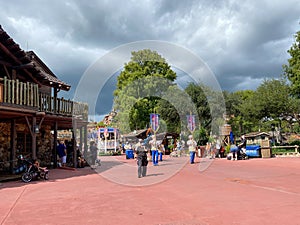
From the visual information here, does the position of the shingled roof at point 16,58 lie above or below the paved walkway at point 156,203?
above

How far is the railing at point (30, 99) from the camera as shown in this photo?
1061 centimetres

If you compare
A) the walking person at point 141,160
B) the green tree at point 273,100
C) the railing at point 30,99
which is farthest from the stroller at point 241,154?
the railing at point 30,99

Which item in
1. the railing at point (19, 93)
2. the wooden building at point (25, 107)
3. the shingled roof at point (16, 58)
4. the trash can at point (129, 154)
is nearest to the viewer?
the railing at point (19, 93)

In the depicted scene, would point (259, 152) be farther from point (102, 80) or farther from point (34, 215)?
point (34, 215)

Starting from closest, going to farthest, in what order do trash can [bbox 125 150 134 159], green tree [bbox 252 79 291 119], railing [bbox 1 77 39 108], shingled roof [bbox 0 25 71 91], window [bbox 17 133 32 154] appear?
railing [bbox 1 77 39 108] < shingled roof [bbox 0 25 71 91] < window [bbox 17 133 32 154] < trash can [bbox 125 150 134 159] < green tree [bbox 252 79 291 119]

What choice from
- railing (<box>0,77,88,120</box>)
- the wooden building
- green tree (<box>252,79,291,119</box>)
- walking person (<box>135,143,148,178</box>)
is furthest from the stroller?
railing (<box>0,77,88,120</box>)

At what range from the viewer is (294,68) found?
84.1 feet

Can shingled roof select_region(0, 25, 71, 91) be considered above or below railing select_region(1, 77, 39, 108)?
above

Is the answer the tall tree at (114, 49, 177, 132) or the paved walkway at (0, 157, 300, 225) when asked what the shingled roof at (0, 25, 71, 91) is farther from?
the tall tree at (114, 49, 177, 132)

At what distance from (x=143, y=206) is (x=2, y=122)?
434 inches

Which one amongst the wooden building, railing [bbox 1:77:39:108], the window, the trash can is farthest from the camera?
the trash can

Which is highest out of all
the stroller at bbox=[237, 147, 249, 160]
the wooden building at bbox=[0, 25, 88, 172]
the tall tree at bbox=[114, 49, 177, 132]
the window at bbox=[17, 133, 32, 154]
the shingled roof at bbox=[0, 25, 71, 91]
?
the tall tree at bbox=[114, 49, 177, 132]

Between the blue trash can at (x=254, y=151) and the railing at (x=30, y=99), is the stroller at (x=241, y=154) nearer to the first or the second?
the blue trash can at (x=254, y=151)

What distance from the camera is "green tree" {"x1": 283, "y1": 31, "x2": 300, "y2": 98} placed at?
25047 mm
